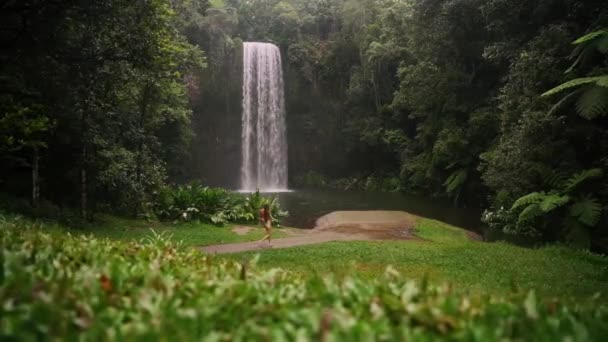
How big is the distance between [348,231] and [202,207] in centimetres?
514

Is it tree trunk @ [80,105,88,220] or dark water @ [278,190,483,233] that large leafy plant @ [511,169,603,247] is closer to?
dark water @ [278,190,483,233]

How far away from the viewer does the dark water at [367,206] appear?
19844 millimetres

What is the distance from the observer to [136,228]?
1397 cm

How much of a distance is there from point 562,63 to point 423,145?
13.6m

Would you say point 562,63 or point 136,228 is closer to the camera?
point 136,228

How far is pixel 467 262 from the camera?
10.1 metres

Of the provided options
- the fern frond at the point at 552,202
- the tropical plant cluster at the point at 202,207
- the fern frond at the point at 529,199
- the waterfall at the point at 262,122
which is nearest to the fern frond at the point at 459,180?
the fern frond at the point at 529,199

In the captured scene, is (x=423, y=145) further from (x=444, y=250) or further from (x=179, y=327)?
(x=179, y=327)

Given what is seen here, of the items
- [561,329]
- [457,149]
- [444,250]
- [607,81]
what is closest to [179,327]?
[561,329]

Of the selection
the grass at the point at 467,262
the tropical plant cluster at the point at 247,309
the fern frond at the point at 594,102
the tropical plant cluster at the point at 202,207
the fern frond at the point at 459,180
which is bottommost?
the grass at the point at 467,262

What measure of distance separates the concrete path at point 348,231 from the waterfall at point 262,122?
1692 cm

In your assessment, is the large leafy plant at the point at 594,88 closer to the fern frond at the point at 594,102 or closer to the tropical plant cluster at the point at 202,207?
the fern frond at the point at 594,102

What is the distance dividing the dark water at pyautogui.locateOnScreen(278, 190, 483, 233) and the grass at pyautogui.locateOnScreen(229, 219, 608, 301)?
6713mm

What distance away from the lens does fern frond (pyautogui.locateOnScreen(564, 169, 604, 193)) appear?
41.3 feet
